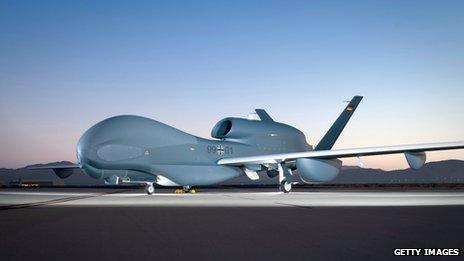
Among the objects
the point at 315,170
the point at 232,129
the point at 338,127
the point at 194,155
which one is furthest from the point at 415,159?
the point at 338,127

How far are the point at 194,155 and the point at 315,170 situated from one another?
992cm

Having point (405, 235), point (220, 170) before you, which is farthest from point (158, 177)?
point (405, 235)

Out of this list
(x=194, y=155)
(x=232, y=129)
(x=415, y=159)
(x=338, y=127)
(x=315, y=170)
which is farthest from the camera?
(x=338, y=127)

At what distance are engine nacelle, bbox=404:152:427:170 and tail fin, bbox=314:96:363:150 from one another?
54.7 ft

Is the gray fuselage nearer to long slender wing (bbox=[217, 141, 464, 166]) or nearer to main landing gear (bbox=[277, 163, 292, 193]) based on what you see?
long slender wing (bbox=[217, 141, 464, 166])

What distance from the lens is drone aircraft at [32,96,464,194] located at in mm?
35219

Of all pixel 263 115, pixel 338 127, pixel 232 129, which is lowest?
Answer: pixel 232 129

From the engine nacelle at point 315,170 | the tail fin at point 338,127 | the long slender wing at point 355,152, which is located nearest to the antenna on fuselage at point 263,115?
the tail fin at point 338,127

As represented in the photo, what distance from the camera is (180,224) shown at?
13.6m

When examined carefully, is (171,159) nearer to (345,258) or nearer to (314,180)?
(314,180)

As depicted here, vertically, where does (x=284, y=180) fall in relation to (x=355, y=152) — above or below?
below

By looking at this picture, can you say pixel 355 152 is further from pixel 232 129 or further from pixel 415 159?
pixel 232 129

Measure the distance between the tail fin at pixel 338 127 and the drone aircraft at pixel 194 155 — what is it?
5124 millimetres

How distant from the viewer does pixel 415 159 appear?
32.4 metres
